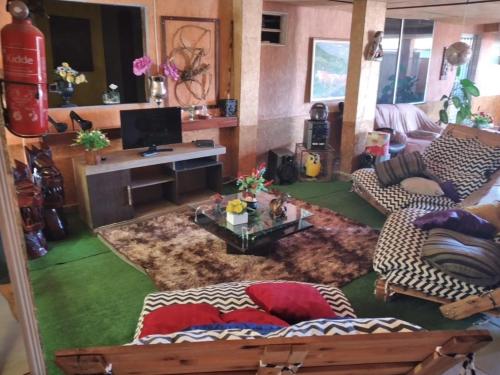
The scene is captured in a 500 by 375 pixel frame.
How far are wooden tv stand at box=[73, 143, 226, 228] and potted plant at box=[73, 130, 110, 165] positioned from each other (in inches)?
2.8

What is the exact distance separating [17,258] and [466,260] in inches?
90.7

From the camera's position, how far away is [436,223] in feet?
8.95

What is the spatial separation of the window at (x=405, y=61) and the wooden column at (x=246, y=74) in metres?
2.80

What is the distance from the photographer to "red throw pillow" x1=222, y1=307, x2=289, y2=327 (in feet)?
5.48

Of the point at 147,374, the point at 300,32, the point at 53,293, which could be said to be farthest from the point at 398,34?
the point at 147,374

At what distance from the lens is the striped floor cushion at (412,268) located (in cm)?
240

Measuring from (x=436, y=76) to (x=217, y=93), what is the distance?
4.76 meters

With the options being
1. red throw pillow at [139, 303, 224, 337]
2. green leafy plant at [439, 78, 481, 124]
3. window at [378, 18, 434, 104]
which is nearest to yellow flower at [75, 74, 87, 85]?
red throw pillow at [139, 303, 224, 337]

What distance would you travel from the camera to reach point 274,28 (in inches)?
205

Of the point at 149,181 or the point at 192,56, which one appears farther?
the point at 192,56

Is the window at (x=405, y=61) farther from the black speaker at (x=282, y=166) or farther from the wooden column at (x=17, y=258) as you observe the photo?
the wooden column at (x=17, y=258)

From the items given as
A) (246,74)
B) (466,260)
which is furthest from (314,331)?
(246,74)

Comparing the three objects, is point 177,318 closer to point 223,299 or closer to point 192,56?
point 223,299

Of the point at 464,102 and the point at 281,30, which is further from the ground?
the point at 281,30
